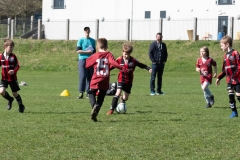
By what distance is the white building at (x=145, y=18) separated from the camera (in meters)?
46.5

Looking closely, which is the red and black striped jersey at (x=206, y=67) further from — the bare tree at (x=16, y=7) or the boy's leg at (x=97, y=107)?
the bare tree at (x=16, y=7)

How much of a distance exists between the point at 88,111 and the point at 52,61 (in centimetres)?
2864

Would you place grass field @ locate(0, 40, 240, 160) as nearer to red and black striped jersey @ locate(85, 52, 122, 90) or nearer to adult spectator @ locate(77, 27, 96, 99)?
red and black striped jersey @ locate(85, 52, 122, 90)

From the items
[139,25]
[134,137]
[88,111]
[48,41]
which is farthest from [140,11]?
[134,137]

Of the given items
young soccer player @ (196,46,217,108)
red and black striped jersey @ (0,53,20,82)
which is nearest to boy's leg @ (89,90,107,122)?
red and black striped jersey @ (0,53,20,82)

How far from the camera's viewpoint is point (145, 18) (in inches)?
2009

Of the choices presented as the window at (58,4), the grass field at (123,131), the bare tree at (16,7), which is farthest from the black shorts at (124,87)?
the bare tree at (16,7)

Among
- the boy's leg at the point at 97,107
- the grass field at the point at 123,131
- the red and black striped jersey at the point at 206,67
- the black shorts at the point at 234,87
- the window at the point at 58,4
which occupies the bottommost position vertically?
the grass field at the point at 123,131

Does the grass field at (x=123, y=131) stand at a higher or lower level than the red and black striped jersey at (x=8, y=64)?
lower

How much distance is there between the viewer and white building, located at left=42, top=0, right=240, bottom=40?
46500 mm

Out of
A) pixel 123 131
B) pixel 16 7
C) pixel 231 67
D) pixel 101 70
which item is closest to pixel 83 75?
pixel 101 70

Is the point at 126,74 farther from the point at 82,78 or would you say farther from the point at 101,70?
the point at 82,78

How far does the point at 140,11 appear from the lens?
5134cm

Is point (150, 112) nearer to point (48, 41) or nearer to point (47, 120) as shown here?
point (47, 120)
